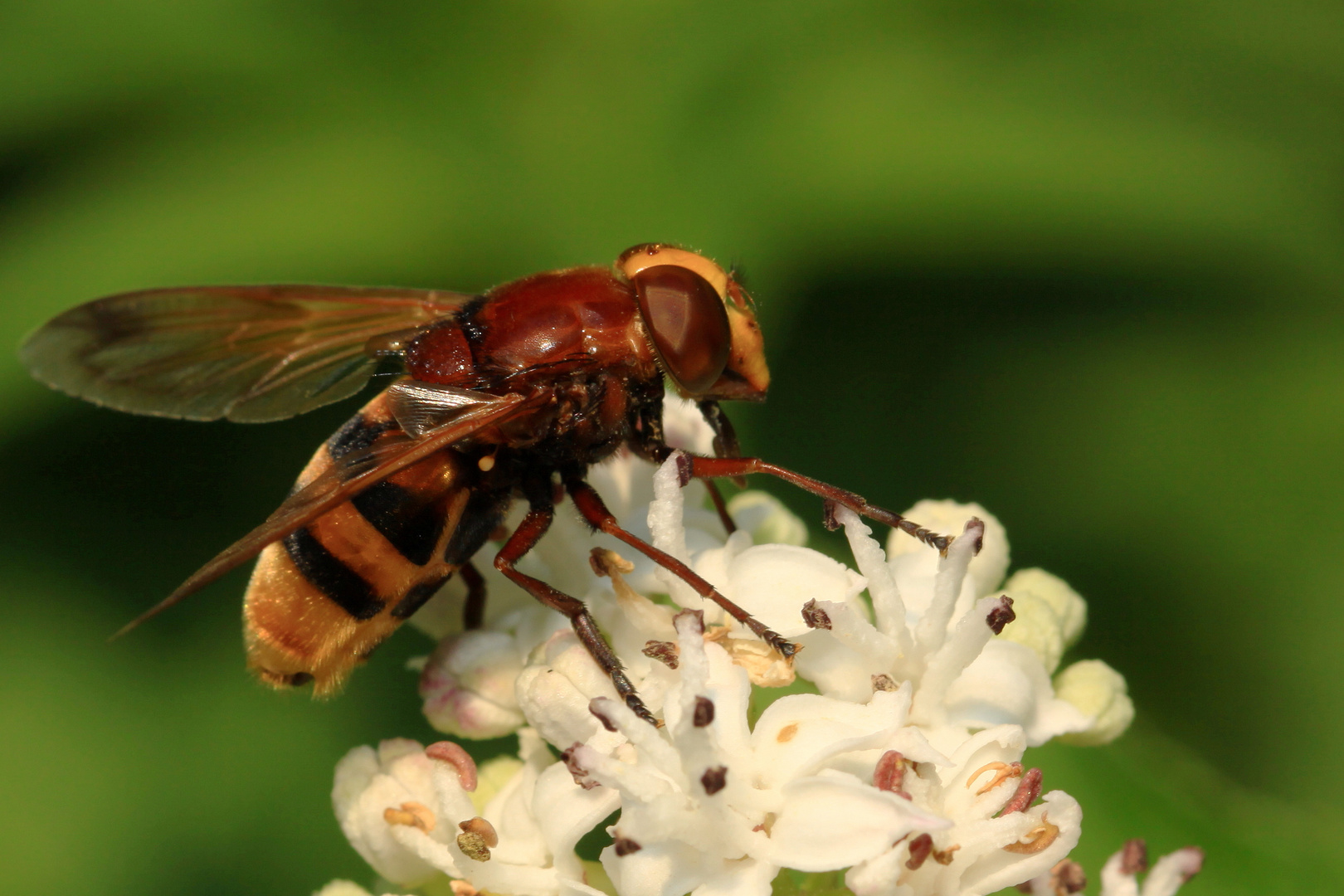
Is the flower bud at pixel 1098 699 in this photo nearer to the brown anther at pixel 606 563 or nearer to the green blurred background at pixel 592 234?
the brown anther at pixel 606 563

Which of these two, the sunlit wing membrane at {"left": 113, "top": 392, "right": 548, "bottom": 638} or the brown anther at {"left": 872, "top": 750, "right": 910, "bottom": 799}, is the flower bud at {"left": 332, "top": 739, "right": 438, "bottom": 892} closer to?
the sunlit wing membrane at {"left": 113, "top": 392, "right": 548, "bottom": 638}

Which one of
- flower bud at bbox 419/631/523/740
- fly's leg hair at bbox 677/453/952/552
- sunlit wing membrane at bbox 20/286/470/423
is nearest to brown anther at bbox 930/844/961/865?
fly's leg hair at bbox 677/453/952/552

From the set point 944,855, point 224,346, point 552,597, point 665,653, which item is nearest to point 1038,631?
point 944,855

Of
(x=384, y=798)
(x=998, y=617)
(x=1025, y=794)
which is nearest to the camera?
(x=1025, y=794)

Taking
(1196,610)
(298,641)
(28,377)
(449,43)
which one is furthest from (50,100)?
(1196,610)

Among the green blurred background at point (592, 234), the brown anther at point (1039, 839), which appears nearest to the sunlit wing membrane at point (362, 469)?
the brown anther at point (1039, 839)

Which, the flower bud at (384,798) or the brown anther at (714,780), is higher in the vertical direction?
the brown anther at (714,780)

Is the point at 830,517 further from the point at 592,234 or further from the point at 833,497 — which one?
the point at 592,234

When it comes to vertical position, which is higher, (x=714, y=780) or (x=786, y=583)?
(x=786, y=583)
